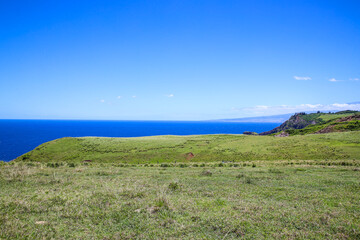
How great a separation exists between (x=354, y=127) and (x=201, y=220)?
89.4 meters

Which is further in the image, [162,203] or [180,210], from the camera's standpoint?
[162,203]

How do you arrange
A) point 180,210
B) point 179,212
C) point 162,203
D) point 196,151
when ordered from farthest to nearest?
point 196,151, point 162,203, point 180,210, point 179,212

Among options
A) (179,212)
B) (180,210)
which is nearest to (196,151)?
(180,210)

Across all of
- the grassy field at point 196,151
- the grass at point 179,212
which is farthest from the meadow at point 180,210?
the grassy field at point 196,151

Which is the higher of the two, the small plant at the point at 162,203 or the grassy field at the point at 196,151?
the small plant at the point at 162,203

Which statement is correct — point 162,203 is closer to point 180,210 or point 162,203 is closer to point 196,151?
point 180,210

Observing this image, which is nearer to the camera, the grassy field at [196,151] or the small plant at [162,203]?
the small plant at [162,203]

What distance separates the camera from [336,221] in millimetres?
8086

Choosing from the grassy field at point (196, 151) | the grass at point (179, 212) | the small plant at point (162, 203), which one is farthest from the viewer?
the grassy field at point (196, 151)

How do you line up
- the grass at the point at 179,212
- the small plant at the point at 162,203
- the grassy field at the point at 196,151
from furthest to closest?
1. the grassy field at the point at 196,151
2. the small plant at the point at 162,203
3. the grass at the point at 179,212

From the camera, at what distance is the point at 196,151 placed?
5697 centimetres

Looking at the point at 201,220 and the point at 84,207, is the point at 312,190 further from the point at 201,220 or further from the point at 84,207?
the point at 84,207

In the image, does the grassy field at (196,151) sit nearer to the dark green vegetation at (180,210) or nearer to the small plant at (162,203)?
the dark green vegetation at (180,210)

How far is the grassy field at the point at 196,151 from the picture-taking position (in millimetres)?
44344
